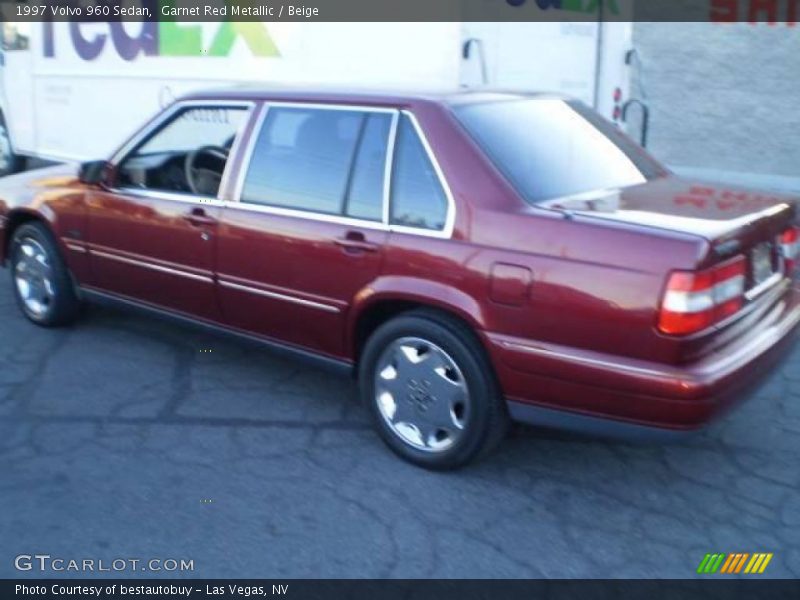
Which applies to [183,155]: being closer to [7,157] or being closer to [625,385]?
[625,385]

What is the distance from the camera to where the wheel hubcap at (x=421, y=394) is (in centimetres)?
374

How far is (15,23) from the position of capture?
10281 millimetres

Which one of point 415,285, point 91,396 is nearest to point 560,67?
point 415,285

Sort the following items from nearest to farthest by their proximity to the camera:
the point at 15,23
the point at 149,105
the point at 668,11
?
the point at 149,105 → the point at 15,23 → the point at 668,11

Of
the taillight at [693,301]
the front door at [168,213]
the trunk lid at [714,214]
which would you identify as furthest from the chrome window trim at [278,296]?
the taillight at [693,301]

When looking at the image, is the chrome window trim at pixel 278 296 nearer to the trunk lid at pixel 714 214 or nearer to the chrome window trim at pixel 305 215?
the chrome window trim at pixel 305 215

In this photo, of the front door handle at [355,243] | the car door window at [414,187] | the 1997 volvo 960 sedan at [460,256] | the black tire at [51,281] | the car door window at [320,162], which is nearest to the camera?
the 1997 volvo 960 sedan at [460,256]

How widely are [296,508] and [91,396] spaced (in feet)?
5.48

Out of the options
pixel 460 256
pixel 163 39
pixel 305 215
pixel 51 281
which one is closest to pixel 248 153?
pixel 305 215

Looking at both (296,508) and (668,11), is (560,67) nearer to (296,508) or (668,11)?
(296,508)

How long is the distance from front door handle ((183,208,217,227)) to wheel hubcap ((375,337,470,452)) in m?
1.23

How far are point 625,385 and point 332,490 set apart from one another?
52.0 inches

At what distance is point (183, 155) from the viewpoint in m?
5.13

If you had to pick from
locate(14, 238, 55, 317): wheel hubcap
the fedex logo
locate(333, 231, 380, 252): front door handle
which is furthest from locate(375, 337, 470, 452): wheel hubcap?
the fedex logo
